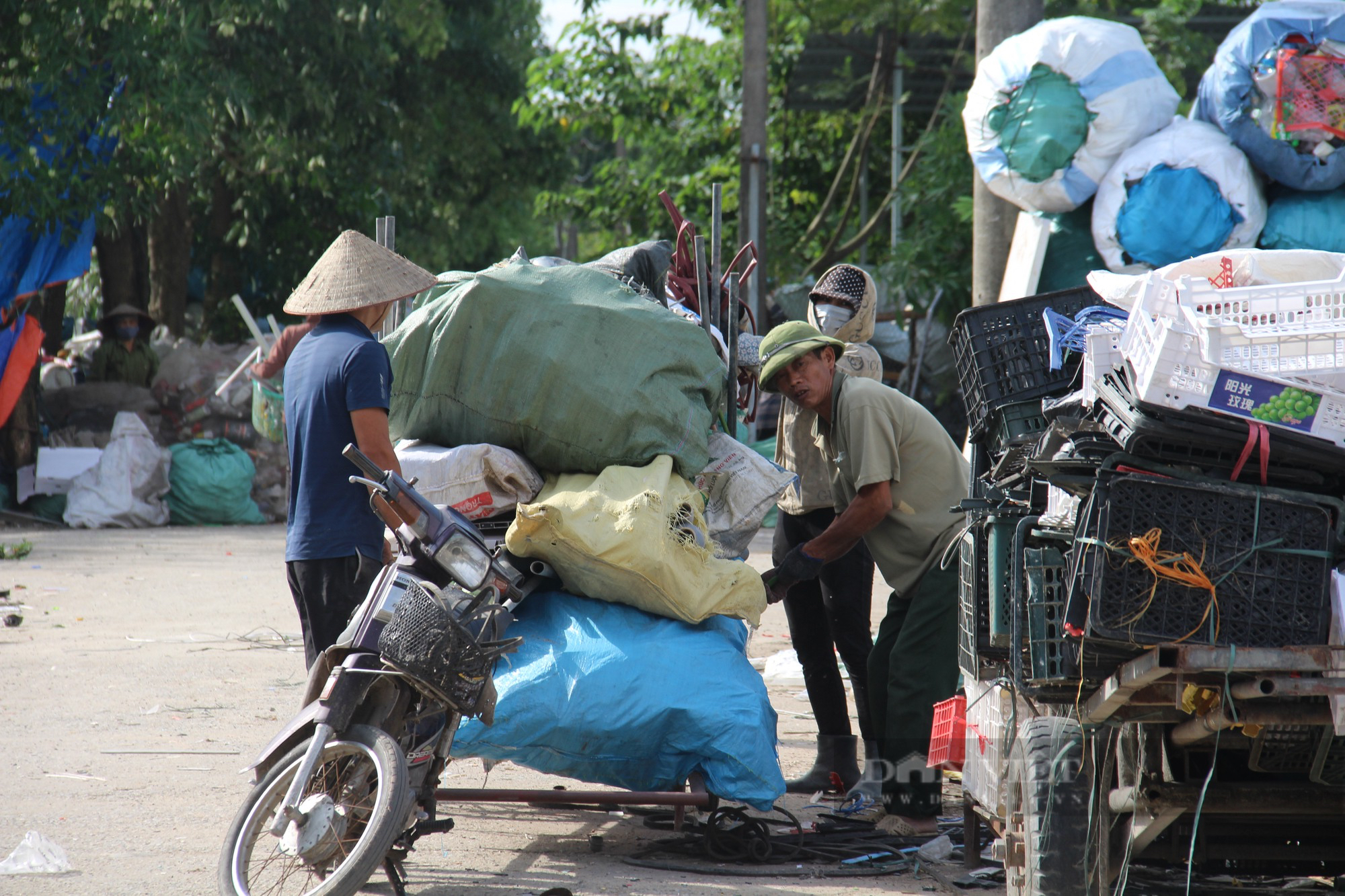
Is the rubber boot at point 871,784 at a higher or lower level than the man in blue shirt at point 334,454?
lower

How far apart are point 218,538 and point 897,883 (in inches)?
373

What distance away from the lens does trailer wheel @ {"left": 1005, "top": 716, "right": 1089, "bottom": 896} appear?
284 centimetres

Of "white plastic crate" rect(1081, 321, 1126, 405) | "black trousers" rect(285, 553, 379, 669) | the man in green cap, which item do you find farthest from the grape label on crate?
"black trousers" rect(285, 553, 379, 669)

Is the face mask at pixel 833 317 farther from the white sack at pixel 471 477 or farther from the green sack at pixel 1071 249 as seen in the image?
the white sack at pixel 471 477

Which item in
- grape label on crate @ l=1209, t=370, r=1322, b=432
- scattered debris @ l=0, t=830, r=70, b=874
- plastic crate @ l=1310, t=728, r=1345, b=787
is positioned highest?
grape label on crate @ l=1209, t=370, r=1322, b=432

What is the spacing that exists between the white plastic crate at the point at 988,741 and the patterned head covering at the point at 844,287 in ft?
9.15

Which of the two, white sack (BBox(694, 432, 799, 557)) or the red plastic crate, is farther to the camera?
white sack (BBox(694, 432, 799, 557))

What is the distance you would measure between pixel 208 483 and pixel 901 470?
994 centimetres

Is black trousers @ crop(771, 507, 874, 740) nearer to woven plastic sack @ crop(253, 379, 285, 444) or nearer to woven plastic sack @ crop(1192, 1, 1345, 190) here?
woven plastic sack @ crop(1192, 1, 1345, 190)

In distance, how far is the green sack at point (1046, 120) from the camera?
245 inches

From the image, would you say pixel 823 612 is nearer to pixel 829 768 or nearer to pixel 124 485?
pixel 829 768

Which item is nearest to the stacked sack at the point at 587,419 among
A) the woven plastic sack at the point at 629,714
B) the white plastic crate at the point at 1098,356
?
the woven plastic sack at the point at 629,714

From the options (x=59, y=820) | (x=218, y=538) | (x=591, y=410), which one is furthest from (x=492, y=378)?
(x=218, y=538)

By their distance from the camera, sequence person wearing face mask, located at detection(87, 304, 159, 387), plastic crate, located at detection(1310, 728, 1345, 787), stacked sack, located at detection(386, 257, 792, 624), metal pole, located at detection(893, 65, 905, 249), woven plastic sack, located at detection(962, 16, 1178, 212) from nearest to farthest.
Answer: plastic crate, located at detection(1310, 728, 1345, 787) → stacked sack, located at detection(386, 257, 792, 624) → woven plastic sack, located at detection(962, 16, 1178, 212) → person wearing face mask, located at detection(87, 304, 159, 387) → metal pole, located at detection(893, 65, 905, 249)
